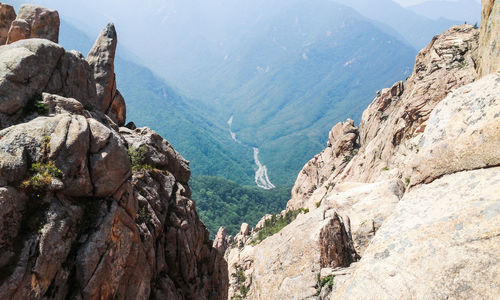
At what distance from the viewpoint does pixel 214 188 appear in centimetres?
16862

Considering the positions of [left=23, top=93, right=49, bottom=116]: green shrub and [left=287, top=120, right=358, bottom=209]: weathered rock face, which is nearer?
[left=23, top=93, right=49, bottom=116]: green shrub

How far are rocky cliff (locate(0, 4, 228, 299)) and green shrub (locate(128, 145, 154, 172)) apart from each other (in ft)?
0.29

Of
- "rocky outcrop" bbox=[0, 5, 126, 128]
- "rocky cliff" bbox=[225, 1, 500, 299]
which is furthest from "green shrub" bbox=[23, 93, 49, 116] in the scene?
"rocky cliff" bbox=[225, 1, 500, 299]

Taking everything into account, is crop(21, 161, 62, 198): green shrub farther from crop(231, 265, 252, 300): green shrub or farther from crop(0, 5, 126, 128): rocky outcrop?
crop(231, 265, 252, 300): green shrub

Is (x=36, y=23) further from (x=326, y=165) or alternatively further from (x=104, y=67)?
(x=326, y=165)

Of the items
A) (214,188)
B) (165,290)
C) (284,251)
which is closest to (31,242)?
(165,290)

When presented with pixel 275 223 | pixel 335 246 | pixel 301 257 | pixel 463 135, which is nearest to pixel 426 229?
pixel 463 135

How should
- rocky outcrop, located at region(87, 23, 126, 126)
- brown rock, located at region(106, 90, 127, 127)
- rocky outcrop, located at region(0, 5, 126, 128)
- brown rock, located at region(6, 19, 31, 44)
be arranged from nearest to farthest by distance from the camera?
rocky outcrop, located at region(0, 5, 126, 128), brown rock, located at region(6, 19, 31, 44), rocky outcrop, located at region(87, 23, 126, 126), brown rock, located at region(106, 90, 127, 127)

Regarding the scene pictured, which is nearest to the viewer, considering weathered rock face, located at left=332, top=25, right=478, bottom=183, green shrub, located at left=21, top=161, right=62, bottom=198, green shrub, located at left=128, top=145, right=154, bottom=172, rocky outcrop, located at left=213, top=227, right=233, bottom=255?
green shrub, located at left=21, top=161, right=62, bottom=198

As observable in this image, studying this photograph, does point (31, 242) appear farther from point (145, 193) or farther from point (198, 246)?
point (198, 246)

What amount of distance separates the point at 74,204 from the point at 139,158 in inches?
307

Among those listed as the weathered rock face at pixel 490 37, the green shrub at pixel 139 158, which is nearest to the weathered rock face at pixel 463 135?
the weathered rock face at pixel 490 37

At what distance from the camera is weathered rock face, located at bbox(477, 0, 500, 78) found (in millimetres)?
17703

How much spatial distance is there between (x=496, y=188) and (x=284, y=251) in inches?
729
